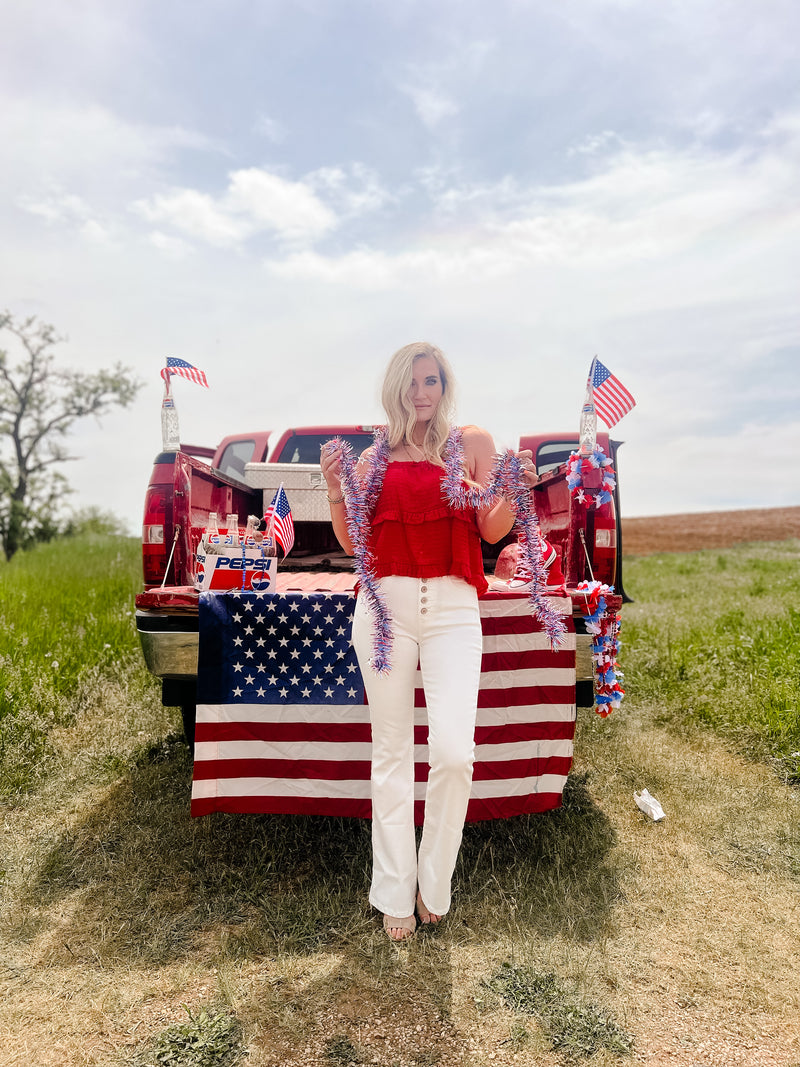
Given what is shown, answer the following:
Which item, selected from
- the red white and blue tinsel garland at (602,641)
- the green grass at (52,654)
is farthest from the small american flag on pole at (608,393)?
the green grass at (52,654)

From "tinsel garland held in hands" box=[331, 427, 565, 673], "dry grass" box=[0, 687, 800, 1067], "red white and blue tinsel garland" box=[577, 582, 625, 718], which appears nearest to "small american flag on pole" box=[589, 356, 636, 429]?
"red white and blue tinsel garland" box=[577, 582, 625, 718]

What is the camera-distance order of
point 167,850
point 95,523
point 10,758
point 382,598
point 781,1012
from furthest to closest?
point 95,523
point 10,758
point 167,850
point 382,598
point 781,1012

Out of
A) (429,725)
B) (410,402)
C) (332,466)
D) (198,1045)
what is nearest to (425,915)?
(429,725)

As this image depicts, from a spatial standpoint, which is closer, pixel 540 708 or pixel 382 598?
pixel 382 598

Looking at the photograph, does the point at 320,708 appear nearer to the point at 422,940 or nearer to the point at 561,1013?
the point at 422,940

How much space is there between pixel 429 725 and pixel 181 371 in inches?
98.9

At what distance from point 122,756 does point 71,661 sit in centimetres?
146

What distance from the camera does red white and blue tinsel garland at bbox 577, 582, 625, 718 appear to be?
3.40m

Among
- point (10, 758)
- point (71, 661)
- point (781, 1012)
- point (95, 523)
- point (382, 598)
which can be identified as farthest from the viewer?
point (95, 523)

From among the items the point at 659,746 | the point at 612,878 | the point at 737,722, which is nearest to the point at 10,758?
the point at 612,878

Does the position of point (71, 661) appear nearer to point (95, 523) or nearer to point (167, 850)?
point (167, 850)

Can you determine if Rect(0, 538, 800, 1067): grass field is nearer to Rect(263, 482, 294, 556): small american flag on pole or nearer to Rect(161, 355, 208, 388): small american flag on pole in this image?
Rect(263, 482, 294, 556): small american flag on pole

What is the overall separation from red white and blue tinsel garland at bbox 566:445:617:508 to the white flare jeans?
3.60 ft

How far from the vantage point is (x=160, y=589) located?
3.47m
